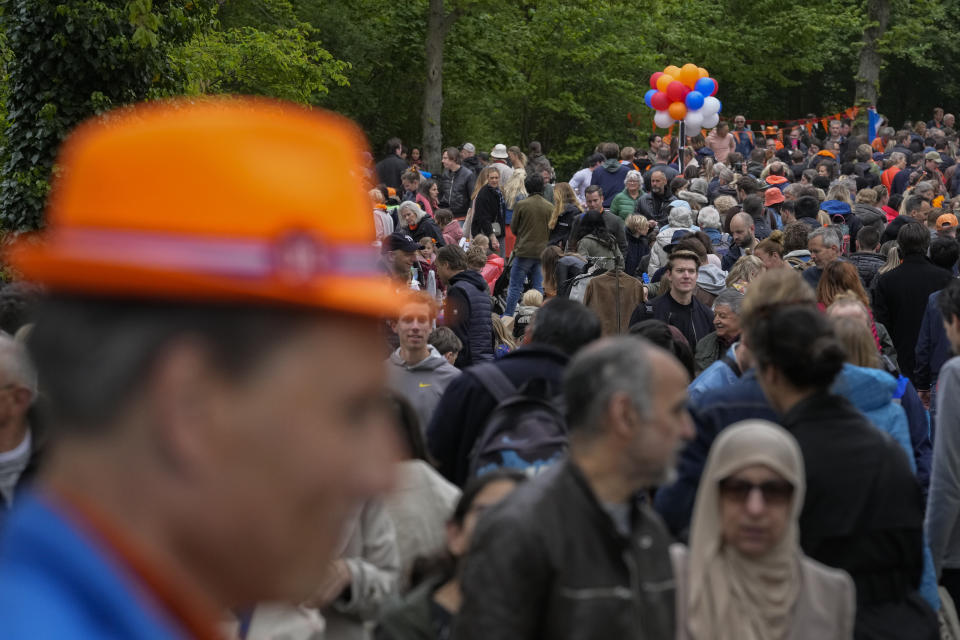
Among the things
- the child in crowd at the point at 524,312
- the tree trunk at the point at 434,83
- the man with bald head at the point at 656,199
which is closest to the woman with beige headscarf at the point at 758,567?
the child in crowd at the point at 524,312

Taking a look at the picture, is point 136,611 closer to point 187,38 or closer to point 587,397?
point 587,397

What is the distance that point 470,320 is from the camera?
1016 cm

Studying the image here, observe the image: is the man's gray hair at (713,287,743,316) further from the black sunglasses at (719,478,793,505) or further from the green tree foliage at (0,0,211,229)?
the green tree foliage at (0,0,211,229)

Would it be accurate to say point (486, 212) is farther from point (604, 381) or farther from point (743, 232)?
point (604, 381)

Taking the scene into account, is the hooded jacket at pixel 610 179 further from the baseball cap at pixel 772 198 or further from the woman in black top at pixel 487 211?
the baseball cap at pixel 772 198

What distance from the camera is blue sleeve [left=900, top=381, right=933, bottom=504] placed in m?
5.99

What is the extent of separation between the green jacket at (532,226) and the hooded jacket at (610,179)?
405 cm

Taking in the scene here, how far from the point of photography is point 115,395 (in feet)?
3.00

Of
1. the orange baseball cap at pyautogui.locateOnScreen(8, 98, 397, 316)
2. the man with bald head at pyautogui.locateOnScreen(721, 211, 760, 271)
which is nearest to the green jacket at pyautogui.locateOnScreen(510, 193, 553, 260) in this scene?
the man with bald head at pyautogui.locateOnScreen(721, 211, 760, 271)

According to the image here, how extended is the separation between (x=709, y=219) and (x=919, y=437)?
8.70 m

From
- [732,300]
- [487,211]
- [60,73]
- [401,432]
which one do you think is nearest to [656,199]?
[487,211]

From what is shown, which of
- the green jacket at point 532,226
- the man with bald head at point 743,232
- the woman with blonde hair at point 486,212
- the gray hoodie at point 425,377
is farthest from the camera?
the woman with blonde hair at point 486,212

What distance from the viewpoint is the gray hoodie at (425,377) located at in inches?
267

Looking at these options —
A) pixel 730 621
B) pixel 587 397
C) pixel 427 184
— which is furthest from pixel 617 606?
pixel 427 184
